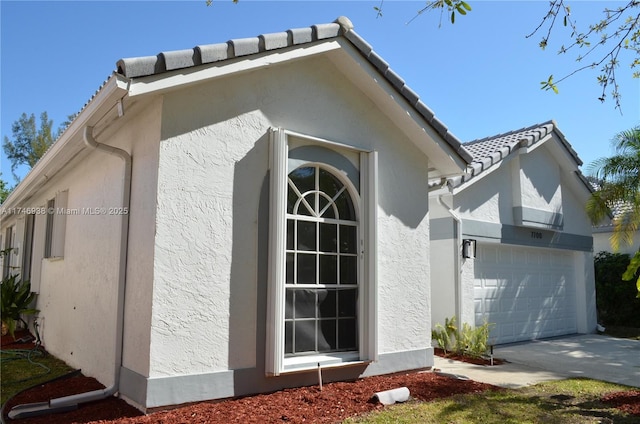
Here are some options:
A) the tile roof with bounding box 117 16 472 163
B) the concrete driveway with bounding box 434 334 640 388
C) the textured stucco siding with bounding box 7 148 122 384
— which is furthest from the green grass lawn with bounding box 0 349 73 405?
the concrete driveway with bounding box 434 334 640 388

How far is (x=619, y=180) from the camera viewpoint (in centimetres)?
1427

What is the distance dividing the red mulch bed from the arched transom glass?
0.69 meters

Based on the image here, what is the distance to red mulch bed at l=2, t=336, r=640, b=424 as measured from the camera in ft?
17.8

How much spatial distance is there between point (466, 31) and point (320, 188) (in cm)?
340

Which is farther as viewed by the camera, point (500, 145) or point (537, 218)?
point (537, 218)

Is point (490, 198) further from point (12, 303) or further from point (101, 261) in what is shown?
point (12, 303)

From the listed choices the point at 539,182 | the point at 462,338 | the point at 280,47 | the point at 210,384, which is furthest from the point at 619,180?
the point at 210,384

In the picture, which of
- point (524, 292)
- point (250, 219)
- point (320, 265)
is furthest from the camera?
point (524, 292)

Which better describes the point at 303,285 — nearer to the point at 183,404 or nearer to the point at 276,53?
the point at 183,404

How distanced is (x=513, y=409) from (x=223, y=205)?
443 centimetres

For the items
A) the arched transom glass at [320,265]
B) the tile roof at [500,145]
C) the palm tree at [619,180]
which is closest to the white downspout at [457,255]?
the tile roof at [500,145]

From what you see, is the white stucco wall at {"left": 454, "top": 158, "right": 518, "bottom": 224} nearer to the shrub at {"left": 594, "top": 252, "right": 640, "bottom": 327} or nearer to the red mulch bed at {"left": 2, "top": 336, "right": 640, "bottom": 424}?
the red mulch bed at {"left": 2, "top": 336, "right": 640, "bottom": 424}

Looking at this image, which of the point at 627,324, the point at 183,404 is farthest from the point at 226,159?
the point at 627,324

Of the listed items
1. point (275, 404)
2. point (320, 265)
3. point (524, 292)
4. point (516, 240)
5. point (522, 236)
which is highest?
point (522, 236)
